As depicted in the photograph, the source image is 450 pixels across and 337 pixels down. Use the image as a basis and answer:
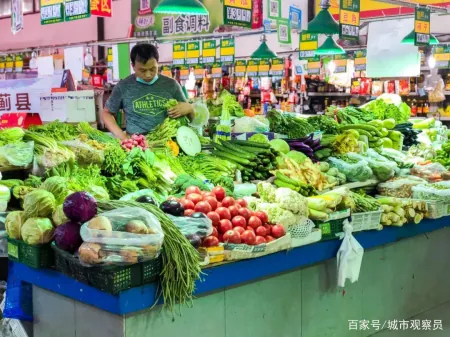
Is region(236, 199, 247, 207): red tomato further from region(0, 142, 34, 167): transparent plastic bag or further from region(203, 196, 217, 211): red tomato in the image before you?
region(0, 142, 34, 167): transparent plastic bag

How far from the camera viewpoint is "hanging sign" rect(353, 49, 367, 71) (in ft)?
46.9

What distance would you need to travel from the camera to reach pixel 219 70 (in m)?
16.3

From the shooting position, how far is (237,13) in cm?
851

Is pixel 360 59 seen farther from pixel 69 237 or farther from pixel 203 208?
pixel 69 237

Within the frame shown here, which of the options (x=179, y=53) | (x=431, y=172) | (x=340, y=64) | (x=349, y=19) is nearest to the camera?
(x=431, y=172)

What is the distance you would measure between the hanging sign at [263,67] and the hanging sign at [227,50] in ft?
4.37

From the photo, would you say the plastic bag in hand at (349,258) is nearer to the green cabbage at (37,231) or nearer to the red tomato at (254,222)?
the red tomato at (254,222)

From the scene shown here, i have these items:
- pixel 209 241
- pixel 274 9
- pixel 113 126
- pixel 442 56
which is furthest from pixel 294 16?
pixel 209 241

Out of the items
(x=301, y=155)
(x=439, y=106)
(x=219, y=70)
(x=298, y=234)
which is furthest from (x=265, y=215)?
(x=219, y=70)

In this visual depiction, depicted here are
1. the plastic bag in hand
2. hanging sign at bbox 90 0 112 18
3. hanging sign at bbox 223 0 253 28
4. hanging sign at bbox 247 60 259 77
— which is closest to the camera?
the plastic bag in hand

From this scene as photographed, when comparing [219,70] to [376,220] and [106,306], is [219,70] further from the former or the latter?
[106,306]

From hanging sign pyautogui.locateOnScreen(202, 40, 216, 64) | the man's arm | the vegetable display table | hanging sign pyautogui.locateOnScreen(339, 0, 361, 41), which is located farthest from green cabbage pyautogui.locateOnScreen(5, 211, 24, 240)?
hanging sign pyautogui.locateOnScreen(202, 40, 216, 64)

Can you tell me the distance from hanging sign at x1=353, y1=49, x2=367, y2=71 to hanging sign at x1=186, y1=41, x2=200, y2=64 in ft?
12.3

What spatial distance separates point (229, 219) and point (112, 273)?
1.06 m
